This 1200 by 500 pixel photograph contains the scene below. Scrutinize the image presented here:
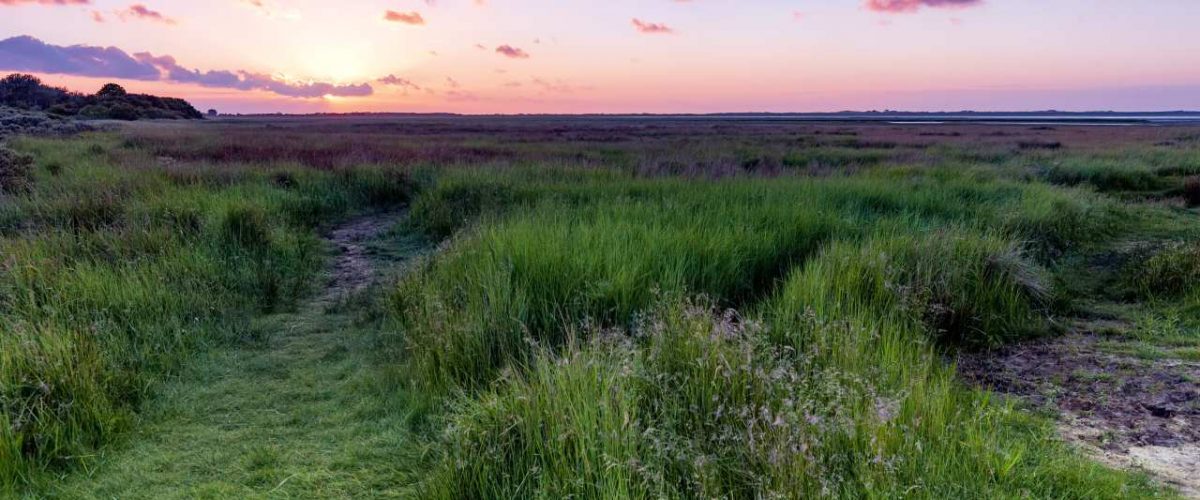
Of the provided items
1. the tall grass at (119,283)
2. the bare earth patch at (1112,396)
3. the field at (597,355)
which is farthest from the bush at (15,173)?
the bare earth patch at (1112,396)

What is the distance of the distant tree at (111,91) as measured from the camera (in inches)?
2879

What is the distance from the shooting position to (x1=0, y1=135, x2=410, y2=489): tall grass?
3.69 metres

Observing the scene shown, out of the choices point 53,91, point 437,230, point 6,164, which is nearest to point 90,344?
point 437,230

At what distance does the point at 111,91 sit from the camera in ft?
248

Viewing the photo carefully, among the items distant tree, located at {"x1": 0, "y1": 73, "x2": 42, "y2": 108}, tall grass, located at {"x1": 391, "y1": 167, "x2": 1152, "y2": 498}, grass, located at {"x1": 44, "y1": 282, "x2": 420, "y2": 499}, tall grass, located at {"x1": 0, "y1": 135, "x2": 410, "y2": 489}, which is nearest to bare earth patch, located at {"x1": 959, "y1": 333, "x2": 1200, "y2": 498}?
tall grass, located at {"x1": 391, "y1": 167, "x2": 1152, "y2": 498}

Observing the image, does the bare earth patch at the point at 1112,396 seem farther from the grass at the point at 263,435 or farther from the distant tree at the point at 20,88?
the distant tree at the point at 20,88

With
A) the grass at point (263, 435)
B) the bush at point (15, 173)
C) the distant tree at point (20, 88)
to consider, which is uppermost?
the distant tree at point (20, 88)

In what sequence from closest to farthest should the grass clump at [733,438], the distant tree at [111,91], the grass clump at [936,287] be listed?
1. the grass clump at [733,438]
2. the grass clump at [936,287]
3. the distant tree at [111,91]

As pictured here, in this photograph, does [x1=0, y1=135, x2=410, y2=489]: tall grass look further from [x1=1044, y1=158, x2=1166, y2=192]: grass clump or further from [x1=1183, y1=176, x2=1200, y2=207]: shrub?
[x1=1044, y1=158, x2=1166, y2=192]: grass clump

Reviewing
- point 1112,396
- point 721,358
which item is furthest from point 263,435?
point 1112,396

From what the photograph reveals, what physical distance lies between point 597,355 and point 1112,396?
3.56 m

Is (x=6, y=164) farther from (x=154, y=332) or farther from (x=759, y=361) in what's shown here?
(x=759, y=361)

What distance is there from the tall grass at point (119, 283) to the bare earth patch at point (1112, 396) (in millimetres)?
5852

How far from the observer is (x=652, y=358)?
3578 mm
